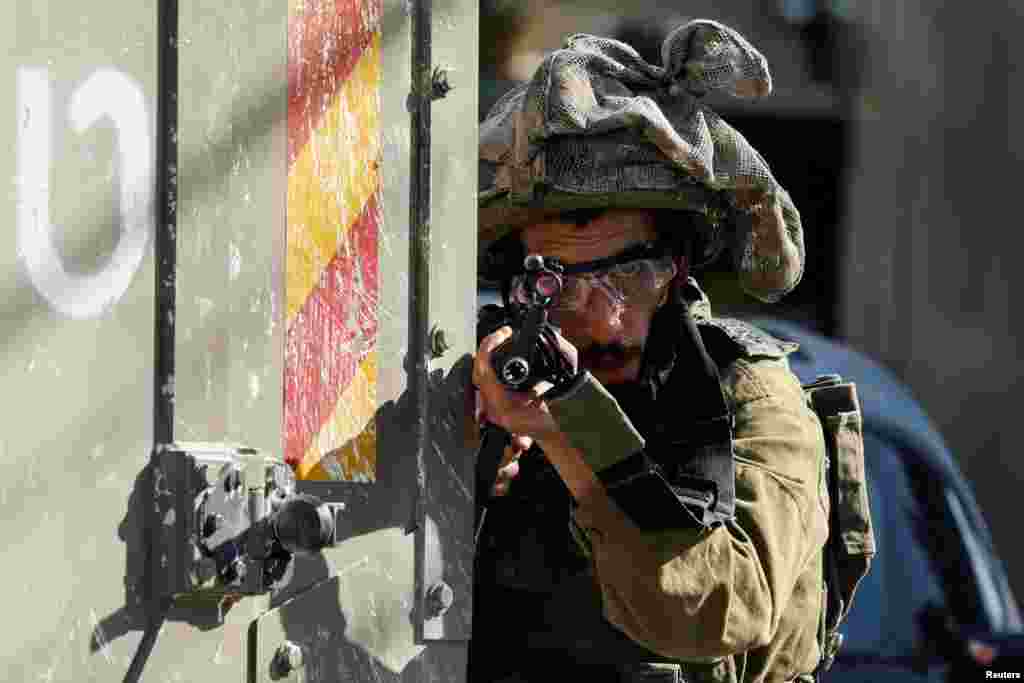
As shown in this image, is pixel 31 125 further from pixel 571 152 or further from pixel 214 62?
pixel 571 152

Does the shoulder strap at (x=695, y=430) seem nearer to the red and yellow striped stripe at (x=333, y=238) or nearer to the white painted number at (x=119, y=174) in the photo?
the red and yellow striped stripe at (x=333, y=238)

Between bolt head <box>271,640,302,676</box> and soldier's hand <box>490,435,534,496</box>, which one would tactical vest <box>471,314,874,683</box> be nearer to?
soldier's hand <box>490,435,534,496</box>

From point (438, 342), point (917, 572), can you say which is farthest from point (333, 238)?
point (917, 572)

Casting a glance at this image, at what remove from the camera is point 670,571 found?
8.86ft

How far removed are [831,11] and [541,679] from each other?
9786 mm

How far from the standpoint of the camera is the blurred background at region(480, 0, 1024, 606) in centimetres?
1209

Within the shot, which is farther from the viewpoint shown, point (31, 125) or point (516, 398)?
point (516, 398)

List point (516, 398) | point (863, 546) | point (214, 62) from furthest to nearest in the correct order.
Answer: point (863, 546) → point (516, 398) → point (214, 62)

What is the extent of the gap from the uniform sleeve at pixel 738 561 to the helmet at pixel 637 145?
0.35 meters

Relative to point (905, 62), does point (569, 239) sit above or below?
below

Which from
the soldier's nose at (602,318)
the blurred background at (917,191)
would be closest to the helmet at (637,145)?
the soldier's nose at (602,318)

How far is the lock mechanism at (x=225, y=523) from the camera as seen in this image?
192cm

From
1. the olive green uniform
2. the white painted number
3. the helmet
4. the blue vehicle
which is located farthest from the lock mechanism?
the blue vehicle

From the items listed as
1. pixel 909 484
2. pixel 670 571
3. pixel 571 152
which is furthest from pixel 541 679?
pixel 909 484
